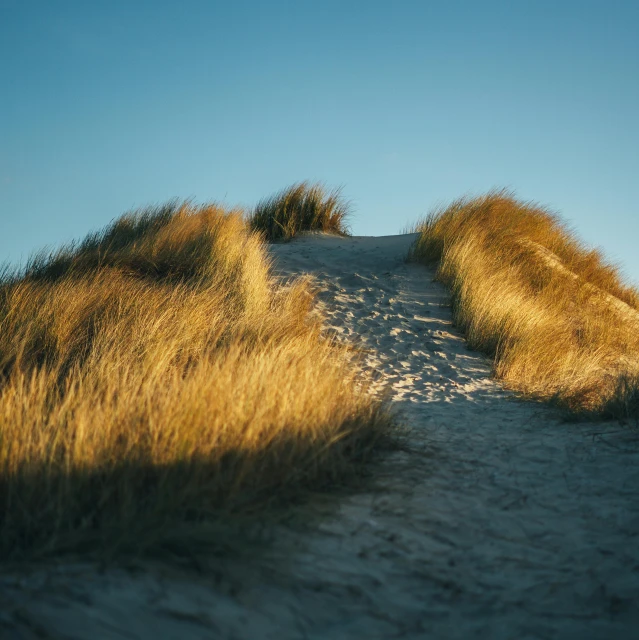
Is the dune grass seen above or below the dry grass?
above

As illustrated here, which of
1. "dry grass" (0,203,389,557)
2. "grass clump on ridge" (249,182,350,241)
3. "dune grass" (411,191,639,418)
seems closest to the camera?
"dry grass" (0,203,389,557)

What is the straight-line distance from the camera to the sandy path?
1.84 metres

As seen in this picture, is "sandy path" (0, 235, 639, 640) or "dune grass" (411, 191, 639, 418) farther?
"dune grass" (411, 191, 639, 418)

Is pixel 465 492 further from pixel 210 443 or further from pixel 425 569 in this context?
pixel 210 443

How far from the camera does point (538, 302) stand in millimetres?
8250

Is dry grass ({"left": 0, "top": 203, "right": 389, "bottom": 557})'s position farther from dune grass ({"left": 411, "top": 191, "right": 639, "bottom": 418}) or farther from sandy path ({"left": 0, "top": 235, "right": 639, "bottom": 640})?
dune grass ({"left": 411, "top": 191, "right": 639, "bottom": 418})

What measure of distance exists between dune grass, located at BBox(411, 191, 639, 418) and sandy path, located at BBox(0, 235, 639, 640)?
1.26m

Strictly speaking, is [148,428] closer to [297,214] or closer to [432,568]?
[432,568]

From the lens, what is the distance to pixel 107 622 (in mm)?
1728

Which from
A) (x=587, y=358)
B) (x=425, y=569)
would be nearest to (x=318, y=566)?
(x=425, y=569)

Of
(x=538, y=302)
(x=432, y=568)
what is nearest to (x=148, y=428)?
(x=432, y=568)

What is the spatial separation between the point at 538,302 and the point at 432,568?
651 centimetres

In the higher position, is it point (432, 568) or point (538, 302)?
point (538, 302)

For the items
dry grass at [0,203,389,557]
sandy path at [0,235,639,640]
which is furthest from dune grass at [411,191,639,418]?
dry grass at [0,203,389,557]
